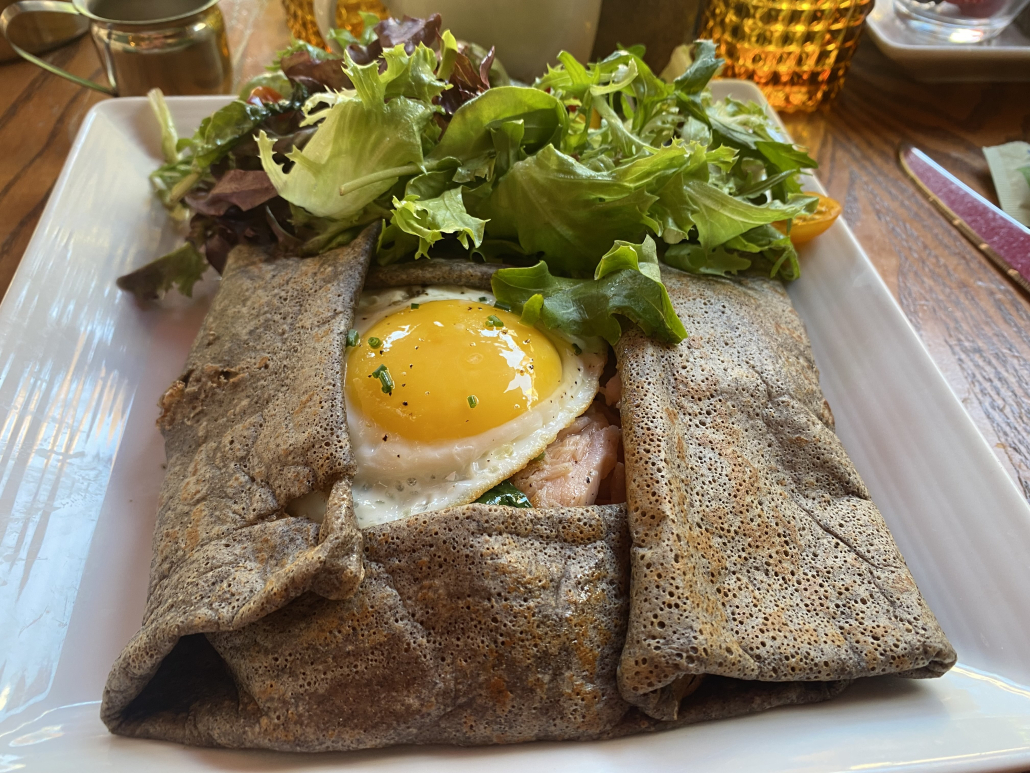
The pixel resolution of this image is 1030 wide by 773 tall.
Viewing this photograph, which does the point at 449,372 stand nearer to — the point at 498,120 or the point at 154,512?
the point at 498,120

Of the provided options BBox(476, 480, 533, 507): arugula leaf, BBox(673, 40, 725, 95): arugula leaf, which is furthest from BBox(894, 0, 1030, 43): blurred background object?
BBox(476, 480, 533, 507): arugula leaf

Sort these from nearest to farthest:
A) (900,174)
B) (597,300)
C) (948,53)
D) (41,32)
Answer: (597,300)
(900,174)
(948,53)
(41,32)

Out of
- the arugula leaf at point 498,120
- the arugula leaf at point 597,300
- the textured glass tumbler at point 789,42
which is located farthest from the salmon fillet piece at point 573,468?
the textured glass tumbler at point 789,42

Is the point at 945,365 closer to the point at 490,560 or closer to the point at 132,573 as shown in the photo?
the point at 490,560

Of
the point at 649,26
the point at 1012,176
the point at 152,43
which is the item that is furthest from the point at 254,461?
the point at 1012,176

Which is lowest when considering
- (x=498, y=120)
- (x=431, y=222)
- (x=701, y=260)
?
(x=701, y=260)

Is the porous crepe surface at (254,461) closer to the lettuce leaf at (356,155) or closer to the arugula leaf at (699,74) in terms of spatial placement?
the lettuce leaf at (356,155)

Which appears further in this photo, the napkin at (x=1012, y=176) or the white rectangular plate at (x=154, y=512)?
the napkin at (x=1012, y=176)
